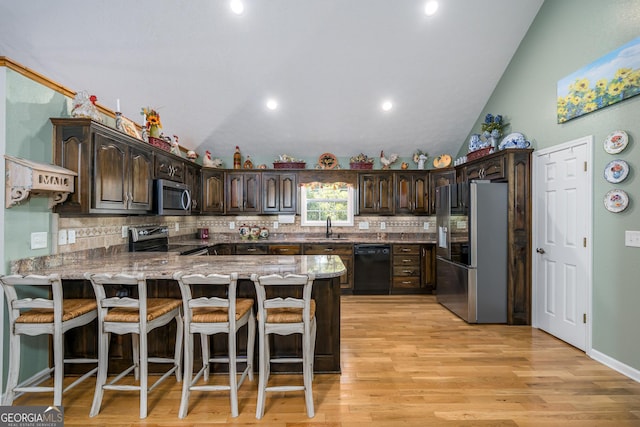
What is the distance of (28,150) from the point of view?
97.7 inches

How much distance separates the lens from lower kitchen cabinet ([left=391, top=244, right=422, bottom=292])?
539 cm

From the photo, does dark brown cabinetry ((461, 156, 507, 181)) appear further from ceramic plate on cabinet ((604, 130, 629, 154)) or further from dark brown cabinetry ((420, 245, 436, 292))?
dark brown cabinetry ((420, 245, 436, 292))

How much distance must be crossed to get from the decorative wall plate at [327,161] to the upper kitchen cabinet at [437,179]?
69.3 inches

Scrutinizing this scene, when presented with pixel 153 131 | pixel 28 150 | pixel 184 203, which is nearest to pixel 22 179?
pixel 28 150

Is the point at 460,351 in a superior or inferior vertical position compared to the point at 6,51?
inferior

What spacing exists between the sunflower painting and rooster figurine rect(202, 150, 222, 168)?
5.07 metres

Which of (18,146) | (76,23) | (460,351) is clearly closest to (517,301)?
(460,351)

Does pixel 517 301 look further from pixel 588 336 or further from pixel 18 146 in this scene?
pixel 18 146

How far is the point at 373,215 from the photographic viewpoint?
19.2 feet

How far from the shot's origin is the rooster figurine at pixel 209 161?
5.65m

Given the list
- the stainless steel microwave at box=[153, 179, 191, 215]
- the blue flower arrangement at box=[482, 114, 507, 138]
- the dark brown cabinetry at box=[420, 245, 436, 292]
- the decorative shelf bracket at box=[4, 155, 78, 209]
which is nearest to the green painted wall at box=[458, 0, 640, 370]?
the blue flower arrangement at box=[482, 114, 507, 138]

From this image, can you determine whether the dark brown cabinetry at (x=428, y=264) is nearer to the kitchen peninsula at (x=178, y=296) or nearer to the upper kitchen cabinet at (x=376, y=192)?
the upper kitchen cabinet at (x=376, y=192)

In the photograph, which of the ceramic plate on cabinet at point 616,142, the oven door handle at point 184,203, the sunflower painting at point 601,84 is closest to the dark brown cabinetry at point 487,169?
the sunflower painting at point 601,84

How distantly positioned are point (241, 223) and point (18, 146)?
3815 mm
